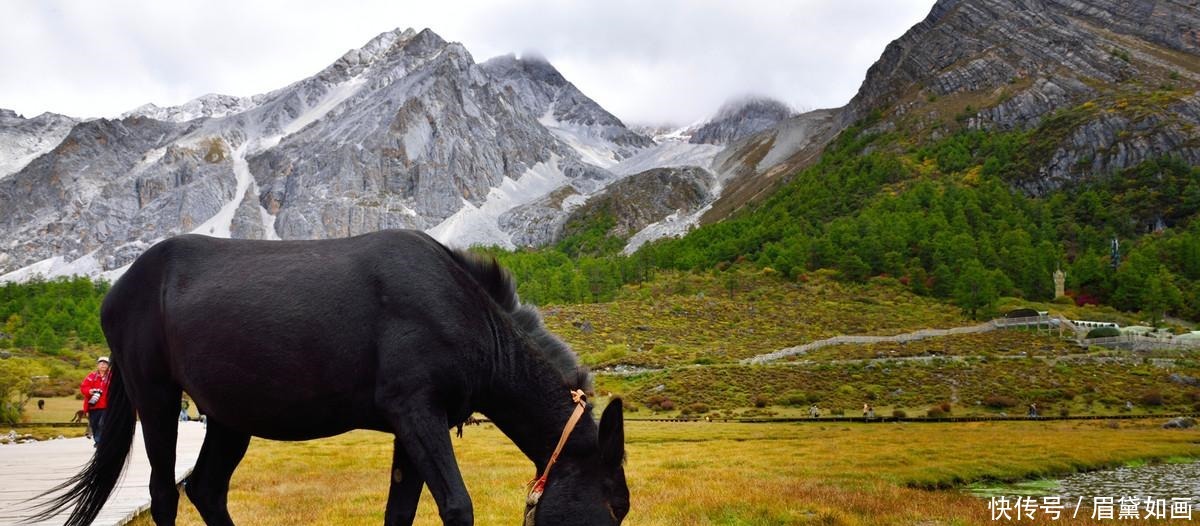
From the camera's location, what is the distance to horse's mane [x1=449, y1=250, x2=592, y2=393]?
540 cm

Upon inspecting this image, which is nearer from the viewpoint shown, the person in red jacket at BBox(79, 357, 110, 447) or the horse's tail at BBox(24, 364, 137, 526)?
the horse's tail at BBox(24, 364, 137, 526)

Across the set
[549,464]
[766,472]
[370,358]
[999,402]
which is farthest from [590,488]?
[999,402]

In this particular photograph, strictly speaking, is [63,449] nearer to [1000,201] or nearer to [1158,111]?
[1000,201]

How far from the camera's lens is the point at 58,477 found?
36.9ft

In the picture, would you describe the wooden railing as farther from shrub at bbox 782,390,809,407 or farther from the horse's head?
the horse's head

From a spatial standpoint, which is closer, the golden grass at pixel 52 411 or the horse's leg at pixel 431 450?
the horse's leg at pixel 431 450

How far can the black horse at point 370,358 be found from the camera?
16.0ft

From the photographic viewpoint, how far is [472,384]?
16.8 ft

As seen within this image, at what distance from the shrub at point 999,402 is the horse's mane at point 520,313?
47534 millimetres

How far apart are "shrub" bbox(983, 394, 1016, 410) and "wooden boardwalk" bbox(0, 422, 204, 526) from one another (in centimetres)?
4383

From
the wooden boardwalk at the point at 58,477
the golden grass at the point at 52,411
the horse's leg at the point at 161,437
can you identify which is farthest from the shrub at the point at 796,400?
the horse's leg at the point at 161,437

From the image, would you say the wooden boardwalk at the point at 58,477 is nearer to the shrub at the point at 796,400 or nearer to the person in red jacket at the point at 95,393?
the person in red jacket at the point at 95,393

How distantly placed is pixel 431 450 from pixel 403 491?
86cm

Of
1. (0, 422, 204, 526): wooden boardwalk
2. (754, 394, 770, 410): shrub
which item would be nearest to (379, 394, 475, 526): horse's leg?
(0, 422, 204, 526): wooden boardwalk
